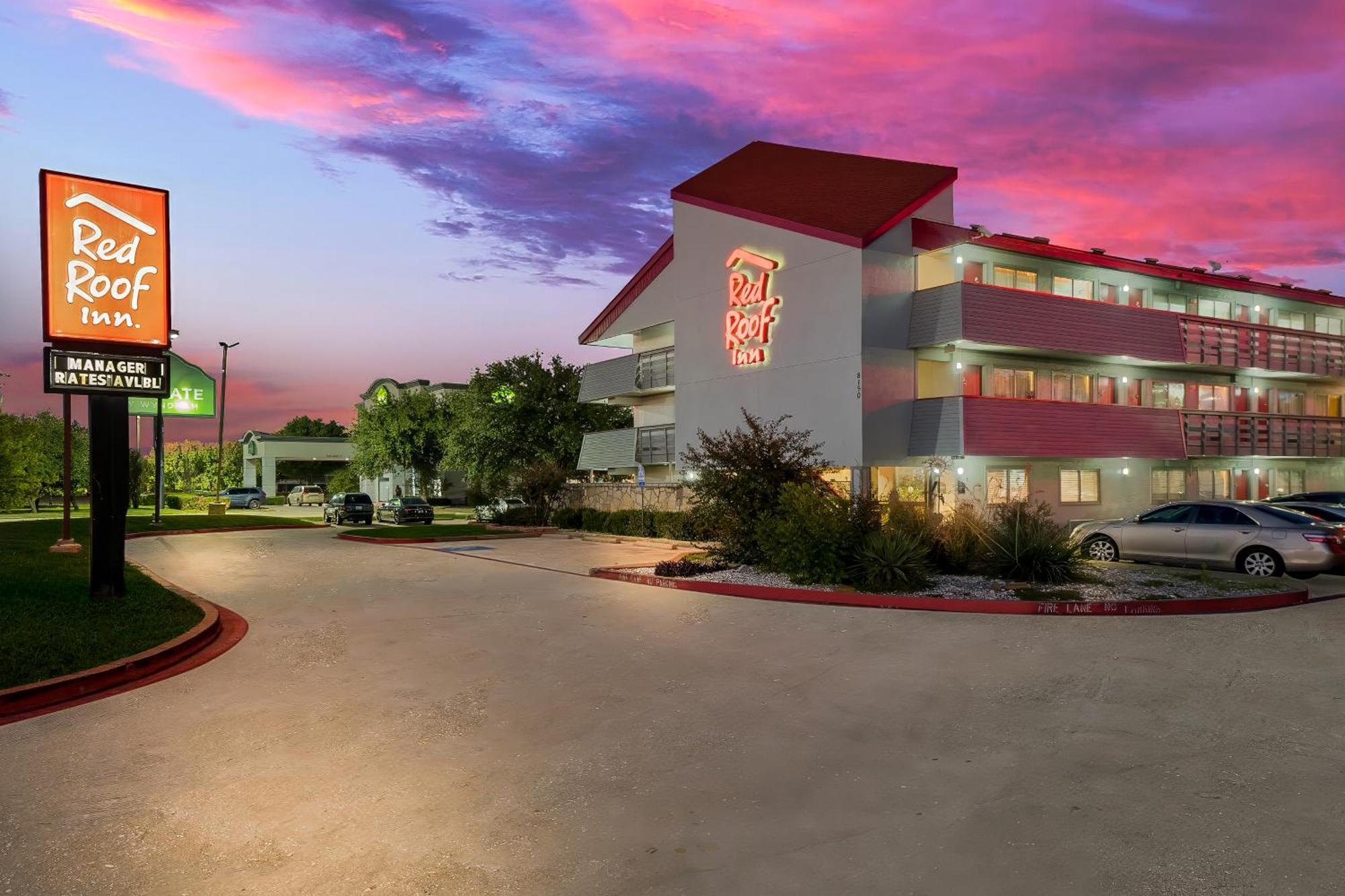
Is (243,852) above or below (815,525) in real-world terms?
below

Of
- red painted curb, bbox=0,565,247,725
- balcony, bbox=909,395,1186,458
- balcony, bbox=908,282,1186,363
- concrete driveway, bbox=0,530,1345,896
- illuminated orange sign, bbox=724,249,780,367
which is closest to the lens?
concrete driveway, bbox=0,530,1345,896

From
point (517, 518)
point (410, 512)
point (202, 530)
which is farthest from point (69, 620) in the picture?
point (410, 512)

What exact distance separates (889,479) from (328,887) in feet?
79.3

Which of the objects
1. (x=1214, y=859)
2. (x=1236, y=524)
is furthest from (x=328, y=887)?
(x=1236, y=524)

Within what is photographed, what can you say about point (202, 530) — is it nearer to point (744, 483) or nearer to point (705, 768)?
point (744, 483)

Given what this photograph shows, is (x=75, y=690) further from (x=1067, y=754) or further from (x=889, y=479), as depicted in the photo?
(x=889, y=479)

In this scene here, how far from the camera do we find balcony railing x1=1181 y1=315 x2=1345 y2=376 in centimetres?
3042

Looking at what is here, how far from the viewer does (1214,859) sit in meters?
4.72

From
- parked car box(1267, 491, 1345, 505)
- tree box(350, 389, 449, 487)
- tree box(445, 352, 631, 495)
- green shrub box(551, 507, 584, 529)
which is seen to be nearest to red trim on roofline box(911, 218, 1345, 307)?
parked car box(1267, 491, 1345, 505)

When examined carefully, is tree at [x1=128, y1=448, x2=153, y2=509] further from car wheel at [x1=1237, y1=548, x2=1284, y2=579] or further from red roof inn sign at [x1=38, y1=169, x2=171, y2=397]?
car wheel at [x1=1237, y1=548, x2=1284, y2=579]

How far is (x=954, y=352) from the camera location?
89.2 feet

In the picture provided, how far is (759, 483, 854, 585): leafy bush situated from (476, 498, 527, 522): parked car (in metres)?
23.4

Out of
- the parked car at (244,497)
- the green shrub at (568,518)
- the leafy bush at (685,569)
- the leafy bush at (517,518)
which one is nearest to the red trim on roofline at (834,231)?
the leafy bush at (685,569)

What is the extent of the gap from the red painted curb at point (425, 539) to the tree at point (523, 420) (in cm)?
1573
